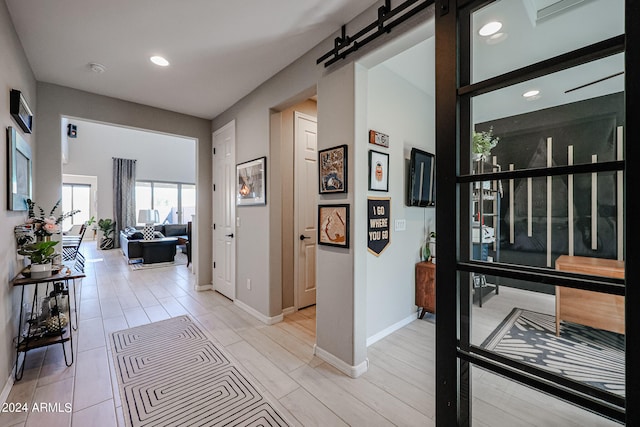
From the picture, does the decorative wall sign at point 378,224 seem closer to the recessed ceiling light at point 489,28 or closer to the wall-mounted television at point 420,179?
the wall-mounted television at point 420,179

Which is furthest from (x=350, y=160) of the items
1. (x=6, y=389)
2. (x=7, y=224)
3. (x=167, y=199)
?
(x=167, y=199)

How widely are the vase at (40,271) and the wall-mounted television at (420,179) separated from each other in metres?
3.23

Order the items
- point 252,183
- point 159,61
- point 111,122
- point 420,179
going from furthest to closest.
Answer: point 111,122, point 252,183, point 420,179, point 159,61

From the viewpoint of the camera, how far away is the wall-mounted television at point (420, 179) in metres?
2.95

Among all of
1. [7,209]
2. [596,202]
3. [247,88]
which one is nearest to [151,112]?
[247,88]

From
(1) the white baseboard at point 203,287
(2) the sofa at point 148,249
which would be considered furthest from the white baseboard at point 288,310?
(2) the sofa at point 148,249

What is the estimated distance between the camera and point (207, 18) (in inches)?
81.2

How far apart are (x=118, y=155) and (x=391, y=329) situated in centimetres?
1011

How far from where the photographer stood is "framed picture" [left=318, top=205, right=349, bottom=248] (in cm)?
214

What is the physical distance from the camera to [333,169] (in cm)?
223

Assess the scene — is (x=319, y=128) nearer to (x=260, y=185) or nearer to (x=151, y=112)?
(x=260, y=185)

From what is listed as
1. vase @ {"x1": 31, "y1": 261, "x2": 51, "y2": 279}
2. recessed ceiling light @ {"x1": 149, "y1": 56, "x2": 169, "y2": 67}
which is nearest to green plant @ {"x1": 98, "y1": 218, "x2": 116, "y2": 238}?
vase @ {"x1": 31, "y1": 261, "x2": 51, "y2": 279}

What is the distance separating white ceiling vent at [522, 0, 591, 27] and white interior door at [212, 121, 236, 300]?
3266 mm

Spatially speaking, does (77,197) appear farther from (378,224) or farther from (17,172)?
(378,224)
